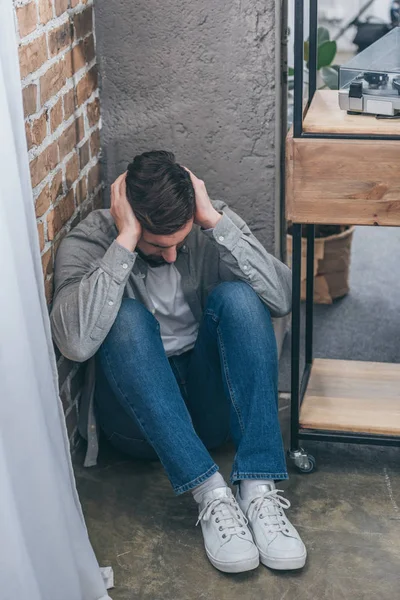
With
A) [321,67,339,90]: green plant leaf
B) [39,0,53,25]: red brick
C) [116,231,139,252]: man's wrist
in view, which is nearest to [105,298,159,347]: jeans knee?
[116,231,139,252]: man's wrist

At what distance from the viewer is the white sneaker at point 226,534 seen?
1969mm

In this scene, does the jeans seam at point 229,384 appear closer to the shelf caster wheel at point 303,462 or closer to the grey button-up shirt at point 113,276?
the grey button-up shirt at point 113,276

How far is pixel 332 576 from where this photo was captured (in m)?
1.97

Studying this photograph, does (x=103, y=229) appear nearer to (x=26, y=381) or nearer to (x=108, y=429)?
(x=108, y=429)

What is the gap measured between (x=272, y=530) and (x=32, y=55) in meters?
1.19

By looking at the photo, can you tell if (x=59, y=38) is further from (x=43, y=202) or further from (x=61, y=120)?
(x=43, y=202)

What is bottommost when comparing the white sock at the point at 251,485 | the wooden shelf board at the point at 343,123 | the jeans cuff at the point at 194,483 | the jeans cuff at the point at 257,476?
the white sock at the point at 251,485

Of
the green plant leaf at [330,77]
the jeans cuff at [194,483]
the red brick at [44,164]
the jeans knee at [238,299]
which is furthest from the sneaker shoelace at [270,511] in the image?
the green plant leaf at [330,77]

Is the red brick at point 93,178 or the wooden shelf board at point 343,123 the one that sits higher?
the wooden shelf board at point 343,123

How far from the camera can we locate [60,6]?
6.88 feet

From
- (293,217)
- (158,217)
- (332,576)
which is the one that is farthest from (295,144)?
(332,576)

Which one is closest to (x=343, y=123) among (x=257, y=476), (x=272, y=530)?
(x=257, y=476)

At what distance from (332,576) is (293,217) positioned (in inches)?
32.7

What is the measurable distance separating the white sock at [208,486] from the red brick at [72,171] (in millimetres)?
816
